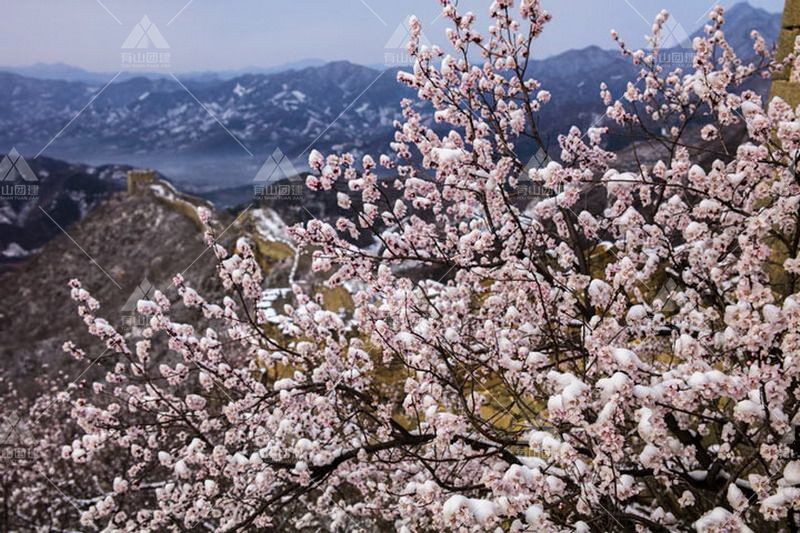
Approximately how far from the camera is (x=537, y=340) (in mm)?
3729

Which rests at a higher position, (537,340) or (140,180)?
(140,180)

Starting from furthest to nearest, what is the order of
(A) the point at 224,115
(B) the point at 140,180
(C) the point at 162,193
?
1. (A) the point at 224,115
2. (B) the point at 140,180
3. (C) the point at 162,193

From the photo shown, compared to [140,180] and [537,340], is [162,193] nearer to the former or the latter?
[140,180]

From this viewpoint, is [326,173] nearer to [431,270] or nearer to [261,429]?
[261,429]

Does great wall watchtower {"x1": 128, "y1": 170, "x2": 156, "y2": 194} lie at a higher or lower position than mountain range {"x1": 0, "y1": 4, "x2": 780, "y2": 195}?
lower

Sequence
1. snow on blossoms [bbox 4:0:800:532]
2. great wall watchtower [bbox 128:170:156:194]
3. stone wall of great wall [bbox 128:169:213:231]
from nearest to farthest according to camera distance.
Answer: snow on blossoms [bbox 4:0:800:532], stone wall of great wall [bbox 128:169:213:231], great wall watchtower [bbox 128:170:156:194]

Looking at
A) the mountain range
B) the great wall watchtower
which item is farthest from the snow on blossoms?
the great wall watchtower

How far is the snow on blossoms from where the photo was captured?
6.82 ft

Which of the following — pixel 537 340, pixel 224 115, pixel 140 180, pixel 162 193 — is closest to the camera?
pixel 537 340

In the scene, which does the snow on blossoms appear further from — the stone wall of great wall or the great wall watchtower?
the great wall watchtower

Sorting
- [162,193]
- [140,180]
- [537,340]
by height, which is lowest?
[537,340]

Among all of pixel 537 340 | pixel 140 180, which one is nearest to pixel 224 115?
pixel 140 180

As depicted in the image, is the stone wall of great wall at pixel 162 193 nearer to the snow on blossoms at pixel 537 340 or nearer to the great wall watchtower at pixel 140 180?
the great wall watchtower at pixel 140 180

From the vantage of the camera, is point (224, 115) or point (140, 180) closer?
point (140, 180)
